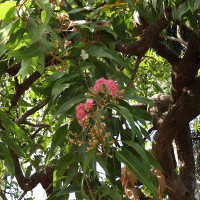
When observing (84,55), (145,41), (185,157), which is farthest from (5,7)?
(185,157)

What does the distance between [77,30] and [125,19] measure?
743mm

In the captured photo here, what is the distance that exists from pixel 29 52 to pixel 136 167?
1.39ft

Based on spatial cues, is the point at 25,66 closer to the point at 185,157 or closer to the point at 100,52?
the point at 100,52

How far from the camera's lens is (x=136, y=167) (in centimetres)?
104

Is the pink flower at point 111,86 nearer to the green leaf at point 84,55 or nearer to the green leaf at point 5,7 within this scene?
the green leaf at point 84,55

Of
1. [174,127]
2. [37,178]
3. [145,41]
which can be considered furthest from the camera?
[37,178]

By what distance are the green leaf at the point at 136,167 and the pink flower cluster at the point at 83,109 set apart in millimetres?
141

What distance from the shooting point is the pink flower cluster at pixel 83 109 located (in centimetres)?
103

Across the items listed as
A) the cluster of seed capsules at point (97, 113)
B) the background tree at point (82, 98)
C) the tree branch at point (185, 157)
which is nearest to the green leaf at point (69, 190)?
the background tree at point (82, 98)

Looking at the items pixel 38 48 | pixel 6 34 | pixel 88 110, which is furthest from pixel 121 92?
pixel 6 34

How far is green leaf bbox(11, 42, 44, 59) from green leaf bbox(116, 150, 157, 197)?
1.17 feet

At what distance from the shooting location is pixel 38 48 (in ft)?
3.61

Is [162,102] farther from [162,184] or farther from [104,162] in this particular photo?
[104,162]

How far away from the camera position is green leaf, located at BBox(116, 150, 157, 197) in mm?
1019
